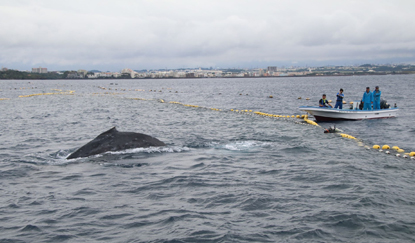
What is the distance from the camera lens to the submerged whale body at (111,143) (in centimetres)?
1295

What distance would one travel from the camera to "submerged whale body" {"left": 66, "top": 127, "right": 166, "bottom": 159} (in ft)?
42.5

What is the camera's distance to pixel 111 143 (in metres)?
13.2

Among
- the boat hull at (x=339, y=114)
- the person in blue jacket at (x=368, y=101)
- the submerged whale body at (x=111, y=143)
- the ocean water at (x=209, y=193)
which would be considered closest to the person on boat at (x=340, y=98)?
the boat hull at (x=339, y=114)

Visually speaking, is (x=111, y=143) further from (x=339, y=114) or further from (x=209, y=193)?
(x=339, y=114)

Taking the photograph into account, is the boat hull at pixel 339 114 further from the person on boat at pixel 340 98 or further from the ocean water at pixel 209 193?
the ocean water at pixel 209 193

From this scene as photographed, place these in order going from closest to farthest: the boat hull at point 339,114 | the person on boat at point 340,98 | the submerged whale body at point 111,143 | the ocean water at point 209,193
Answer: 1. the ocean water at point 209,193
2. the submerged whale body at point 111,143
3. the person on boat at point 340,98
4. the boat hull at point 339,114

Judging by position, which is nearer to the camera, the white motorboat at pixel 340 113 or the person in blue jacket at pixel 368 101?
the white motorboat at pixel 340 113

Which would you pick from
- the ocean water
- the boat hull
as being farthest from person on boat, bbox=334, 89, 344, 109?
the ocean water

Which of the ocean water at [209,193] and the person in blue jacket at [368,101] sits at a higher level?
the person in blue jacket at [368,101]

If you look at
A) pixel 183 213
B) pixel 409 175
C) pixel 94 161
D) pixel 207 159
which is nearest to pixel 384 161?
pixel 409 175

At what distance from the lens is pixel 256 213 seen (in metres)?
Answer: 8.12

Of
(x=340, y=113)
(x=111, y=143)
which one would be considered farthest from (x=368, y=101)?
(x=111, y=143)

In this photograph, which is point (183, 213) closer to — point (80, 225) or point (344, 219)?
point (80, 225)

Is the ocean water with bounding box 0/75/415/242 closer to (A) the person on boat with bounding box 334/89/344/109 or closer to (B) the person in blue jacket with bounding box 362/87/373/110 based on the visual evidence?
(A) the person on boat with bounding box 334/89/344/109
